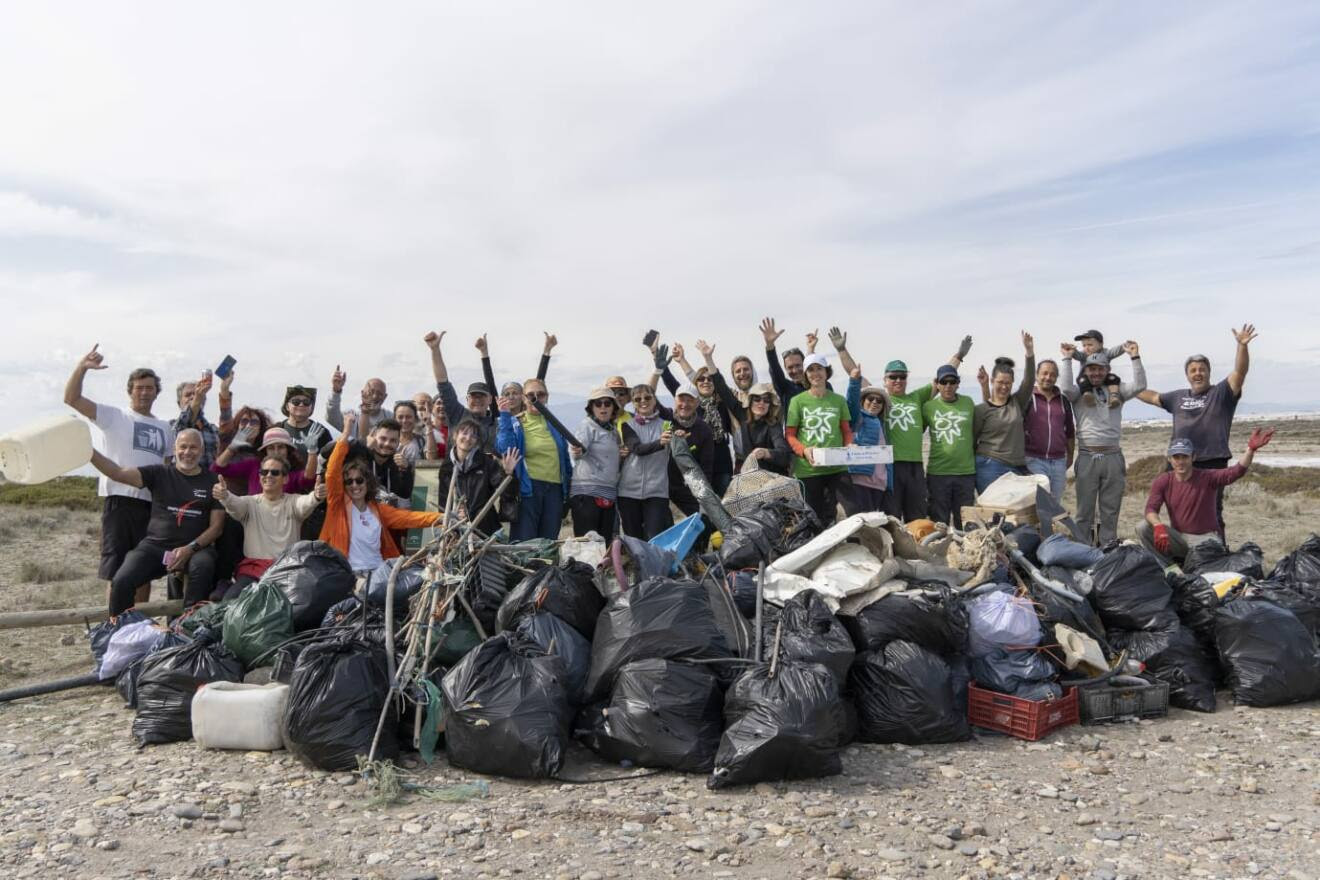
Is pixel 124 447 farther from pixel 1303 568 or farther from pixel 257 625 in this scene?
pixel 1303 568

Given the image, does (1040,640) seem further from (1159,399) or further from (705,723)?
(1159,399)

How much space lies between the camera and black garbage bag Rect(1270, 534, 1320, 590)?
5.57 m

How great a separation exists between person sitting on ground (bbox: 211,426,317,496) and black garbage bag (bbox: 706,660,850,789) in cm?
337

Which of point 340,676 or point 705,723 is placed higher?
point 340,676

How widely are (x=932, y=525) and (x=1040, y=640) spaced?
3.84 feet

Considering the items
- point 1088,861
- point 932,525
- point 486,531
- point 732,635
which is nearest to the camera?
point 1088,861

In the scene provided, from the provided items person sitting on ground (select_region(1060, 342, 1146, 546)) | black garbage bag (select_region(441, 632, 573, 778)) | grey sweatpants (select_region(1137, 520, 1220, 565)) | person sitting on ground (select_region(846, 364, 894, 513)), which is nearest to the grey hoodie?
person sitting on ground (select_region(846, 364, 894, 513))

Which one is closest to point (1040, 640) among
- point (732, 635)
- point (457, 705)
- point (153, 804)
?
point (732, 635)

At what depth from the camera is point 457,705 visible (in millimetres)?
3859

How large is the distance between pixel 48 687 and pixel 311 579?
1.70 meters

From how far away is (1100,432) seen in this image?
23.9 ft

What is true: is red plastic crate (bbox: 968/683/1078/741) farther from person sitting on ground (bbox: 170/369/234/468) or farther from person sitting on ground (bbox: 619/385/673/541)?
person sitting on ground (bbox: 170/369/234/468)

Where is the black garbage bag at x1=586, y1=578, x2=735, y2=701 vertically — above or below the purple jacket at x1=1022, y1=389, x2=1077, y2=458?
below

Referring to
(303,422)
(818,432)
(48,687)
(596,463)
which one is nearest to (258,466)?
(303,422)
